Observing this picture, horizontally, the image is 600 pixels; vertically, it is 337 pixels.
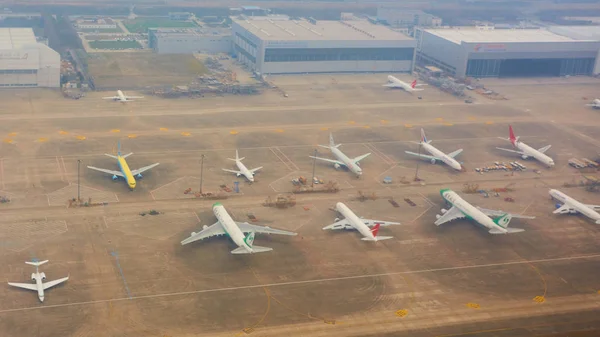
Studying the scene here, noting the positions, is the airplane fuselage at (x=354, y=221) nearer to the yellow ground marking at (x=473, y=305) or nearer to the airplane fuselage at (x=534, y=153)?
the yellow ground marking at (x=473, y=305)

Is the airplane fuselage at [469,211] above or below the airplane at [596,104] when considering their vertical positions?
below

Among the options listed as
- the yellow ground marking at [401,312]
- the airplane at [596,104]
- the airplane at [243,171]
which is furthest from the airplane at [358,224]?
the airplane at [596,104]

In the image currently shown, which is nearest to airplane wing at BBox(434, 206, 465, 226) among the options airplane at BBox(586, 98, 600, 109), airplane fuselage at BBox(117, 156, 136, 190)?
airplane fuselage at BBox(117, 156, 136, 190)

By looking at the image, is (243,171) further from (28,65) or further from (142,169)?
(28,65)

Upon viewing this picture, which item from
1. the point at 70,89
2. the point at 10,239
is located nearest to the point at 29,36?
the point at 70,89

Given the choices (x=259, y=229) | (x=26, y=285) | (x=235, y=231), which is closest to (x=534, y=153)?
(x=259, y=229)

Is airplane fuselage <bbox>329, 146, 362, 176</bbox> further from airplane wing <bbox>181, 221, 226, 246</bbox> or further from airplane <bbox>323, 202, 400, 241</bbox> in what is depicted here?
airplane wing <bbox>181, 221, 226, 246</bbox>
